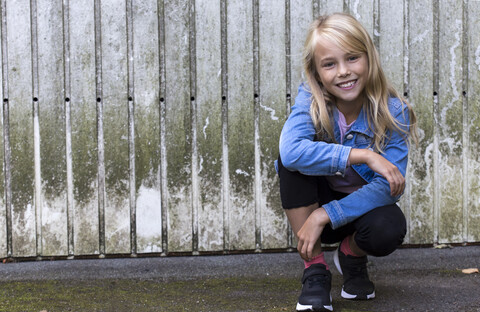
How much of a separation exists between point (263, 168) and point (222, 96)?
1.45ft

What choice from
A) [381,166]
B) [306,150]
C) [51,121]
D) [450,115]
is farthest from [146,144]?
[450,115]

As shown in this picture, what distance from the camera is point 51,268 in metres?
3.11

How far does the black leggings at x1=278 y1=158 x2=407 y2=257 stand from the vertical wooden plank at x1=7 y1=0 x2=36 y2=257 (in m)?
1.43

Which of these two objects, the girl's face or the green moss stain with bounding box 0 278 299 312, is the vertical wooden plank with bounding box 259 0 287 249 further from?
the girl's face

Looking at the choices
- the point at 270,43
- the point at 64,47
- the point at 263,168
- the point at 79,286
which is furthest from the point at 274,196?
the point at 64,47

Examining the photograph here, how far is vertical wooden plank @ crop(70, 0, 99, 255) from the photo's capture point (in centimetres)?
313

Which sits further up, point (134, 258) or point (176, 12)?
point (176, 12)

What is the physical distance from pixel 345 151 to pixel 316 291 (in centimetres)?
57

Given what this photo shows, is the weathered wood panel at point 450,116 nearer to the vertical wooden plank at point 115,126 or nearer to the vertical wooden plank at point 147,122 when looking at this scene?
the vertical wooden plank at point 147,122

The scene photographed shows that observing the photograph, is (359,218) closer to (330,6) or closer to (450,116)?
(450,116)

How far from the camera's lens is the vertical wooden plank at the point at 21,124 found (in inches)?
123

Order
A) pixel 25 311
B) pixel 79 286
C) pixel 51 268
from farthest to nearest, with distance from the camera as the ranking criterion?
pixel 51 268, pixel 79 286, pixel 25 311

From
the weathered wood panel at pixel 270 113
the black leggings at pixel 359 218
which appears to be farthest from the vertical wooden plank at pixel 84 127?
the black leggings at pixel 359 218

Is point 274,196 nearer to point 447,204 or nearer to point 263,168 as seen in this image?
point 263,168
